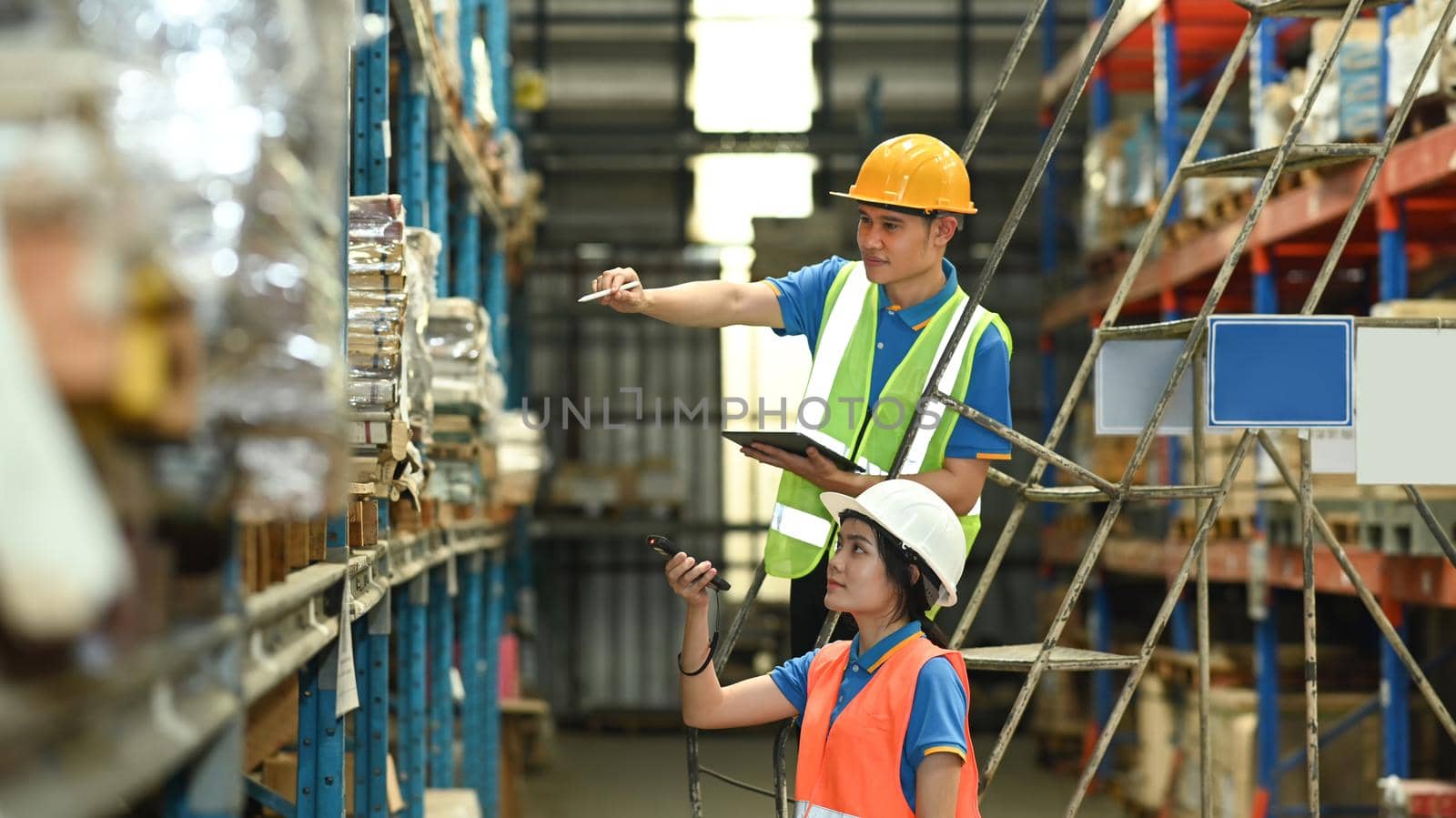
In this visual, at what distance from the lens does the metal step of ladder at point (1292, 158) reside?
4.68 m

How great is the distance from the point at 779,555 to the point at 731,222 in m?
10.3

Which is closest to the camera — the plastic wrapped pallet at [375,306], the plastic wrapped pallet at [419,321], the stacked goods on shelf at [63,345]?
the stacked goods on shelf at [63,345]

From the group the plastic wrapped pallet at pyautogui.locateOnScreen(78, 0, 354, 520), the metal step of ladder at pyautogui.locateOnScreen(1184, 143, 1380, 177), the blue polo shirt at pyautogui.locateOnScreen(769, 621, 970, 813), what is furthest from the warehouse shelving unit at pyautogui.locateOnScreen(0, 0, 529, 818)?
the metal step of ladder at pyautogui.locateOnScreen(1184, 143, 1380, 177)

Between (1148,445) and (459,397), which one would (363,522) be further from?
(1148,445)

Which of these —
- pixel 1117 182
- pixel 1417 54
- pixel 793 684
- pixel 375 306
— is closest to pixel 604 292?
pixel 375 306

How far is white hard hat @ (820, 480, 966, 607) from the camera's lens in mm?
3289

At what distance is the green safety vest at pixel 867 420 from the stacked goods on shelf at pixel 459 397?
6.84 feet

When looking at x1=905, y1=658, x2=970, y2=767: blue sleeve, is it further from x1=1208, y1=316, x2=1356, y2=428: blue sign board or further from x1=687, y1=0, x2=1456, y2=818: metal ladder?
x1=1208, y1=316, x2=1356, y2=428: blue sign board

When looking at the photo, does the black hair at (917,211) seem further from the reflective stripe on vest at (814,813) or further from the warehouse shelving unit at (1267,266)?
the reflective stripe on vest at (814,813)

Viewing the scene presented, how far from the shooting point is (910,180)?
422 cm

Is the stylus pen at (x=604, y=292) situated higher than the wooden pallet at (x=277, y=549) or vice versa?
the stylus pen at (x=604, y=292)

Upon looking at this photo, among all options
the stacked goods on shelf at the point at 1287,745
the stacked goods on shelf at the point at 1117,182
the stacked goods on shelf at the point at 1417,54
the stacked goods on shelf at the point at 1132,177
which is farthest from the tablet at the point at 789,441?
the stacked goods on shelf at the point at 1117,182

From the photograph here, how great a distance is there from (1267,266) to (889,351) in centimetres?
514

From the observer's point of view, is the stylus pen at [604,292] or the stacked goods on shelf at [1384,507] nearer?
the stylus pen at [604,292]
